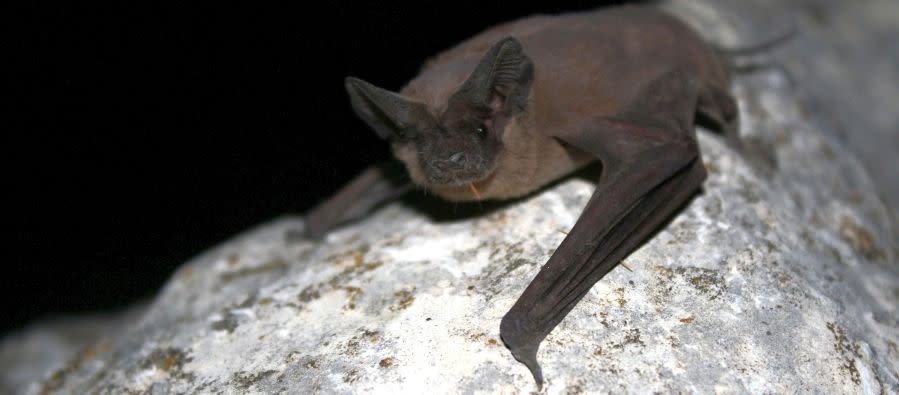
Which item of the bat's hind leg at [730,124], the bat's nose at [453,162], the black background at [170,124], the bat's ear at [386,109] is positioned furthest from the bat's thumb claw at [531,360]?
the black background at [170,124]

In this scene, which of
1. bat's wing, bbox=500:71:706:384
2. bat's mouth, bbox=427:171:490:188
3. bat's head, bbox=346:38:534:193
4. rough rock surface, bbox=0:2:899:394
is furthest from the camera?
bat's mouth, bbox=427:171:490:188

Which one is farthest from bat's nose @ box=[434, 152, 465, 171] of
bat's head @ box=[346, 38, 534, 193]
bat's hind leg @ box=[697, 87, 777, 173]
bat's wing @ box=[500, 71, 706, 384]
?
bat's hind leg @ box=[697, 87, 777, 173]

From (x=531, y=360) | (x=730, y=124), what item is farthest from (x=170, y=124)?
(x=730, y=124)

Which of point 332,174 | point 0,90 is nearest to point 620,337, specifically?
point 332,174

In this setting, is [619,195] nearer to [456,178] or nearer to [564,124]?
[564,124]

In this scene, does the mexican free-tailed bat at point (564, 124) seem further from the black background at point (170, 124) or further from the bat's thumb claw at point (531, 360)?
the black background at point (170, 124)

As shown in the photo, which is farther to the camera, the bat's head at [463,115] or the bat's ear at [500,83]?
the bat's head at [463,115]

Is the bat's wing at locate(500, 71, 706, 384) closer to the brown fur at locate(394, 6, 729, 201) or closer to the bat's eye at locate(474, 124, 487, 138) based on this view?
the brown fur at locate(394, 6, 729, 201)

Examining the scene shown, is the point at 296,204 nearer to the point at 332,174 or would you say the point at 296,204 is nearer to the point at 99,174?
the point at 332,174
